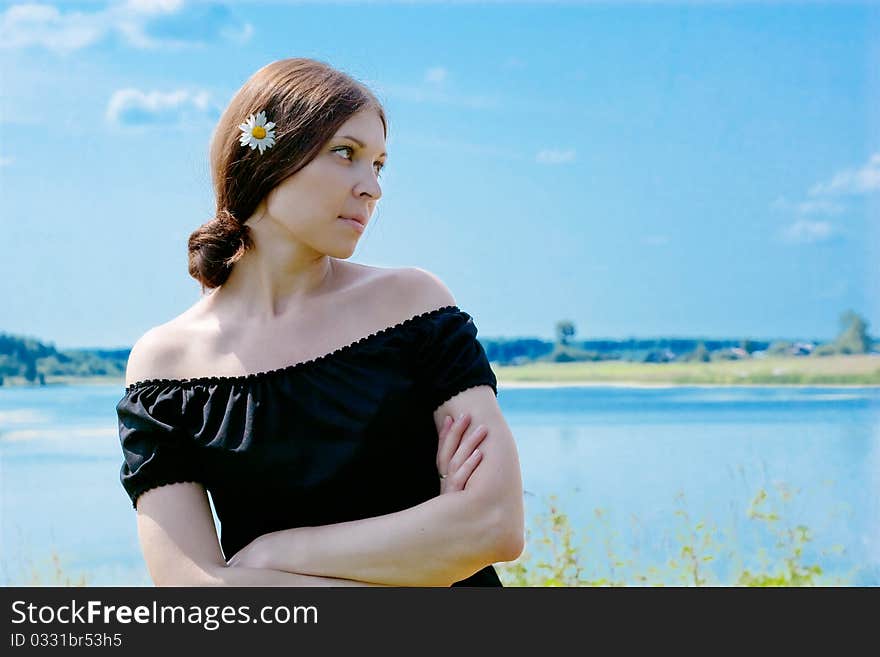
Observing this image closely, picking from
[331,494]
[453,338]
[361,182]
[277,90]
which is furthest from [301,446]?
[277,90]

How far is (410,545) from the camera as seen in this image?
1.64 metres

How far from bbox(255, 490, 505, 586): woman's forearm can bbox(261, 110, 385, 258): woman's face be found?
1.56 feet

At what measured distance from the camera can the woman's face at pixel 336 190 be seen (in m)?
1.76

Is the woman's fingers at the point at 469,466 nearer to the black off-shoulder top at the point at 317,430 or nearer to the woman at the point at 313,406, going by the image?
the woman at the point at 313,406

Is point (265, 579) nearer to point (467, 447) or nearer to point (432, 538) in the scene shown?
point (432, 538)

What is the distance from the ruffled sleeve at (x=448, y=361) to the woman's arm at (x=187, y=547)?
0.35 m

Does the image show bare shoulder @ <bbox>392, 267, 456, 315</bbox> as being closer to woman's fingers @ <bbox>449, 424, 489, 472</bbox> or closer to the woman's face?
the woman's face

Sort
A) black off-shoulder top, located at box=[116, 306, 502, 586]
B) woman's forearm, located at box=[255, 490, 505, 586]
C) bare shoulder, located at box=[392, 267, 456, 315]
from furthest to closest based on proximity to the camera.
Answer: bare shoulder, located at box=[392, 267, 456, 315] < black off-shoulder top, located at box=[116, 306, 502, 586] < woman's forearm, located at box=[255, 490, 505, 586]

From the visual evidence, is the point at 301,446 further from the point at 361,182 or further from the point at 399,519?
the point at 361,182

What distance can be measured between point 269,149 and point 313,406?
45 centimetres

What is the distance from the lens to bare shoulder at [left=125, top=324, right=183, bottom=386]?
186 centimetres

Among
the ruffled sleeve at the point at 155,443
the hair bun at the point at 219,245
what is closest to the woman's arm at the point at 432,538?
the ruffled sleeve at the point at 155,443

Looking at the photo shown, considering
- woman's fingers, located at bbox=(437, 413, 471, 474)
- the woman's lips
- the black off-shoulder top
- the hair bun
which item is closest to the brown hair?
the hair bun

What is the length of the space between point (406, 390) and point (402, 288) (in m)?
0.21
